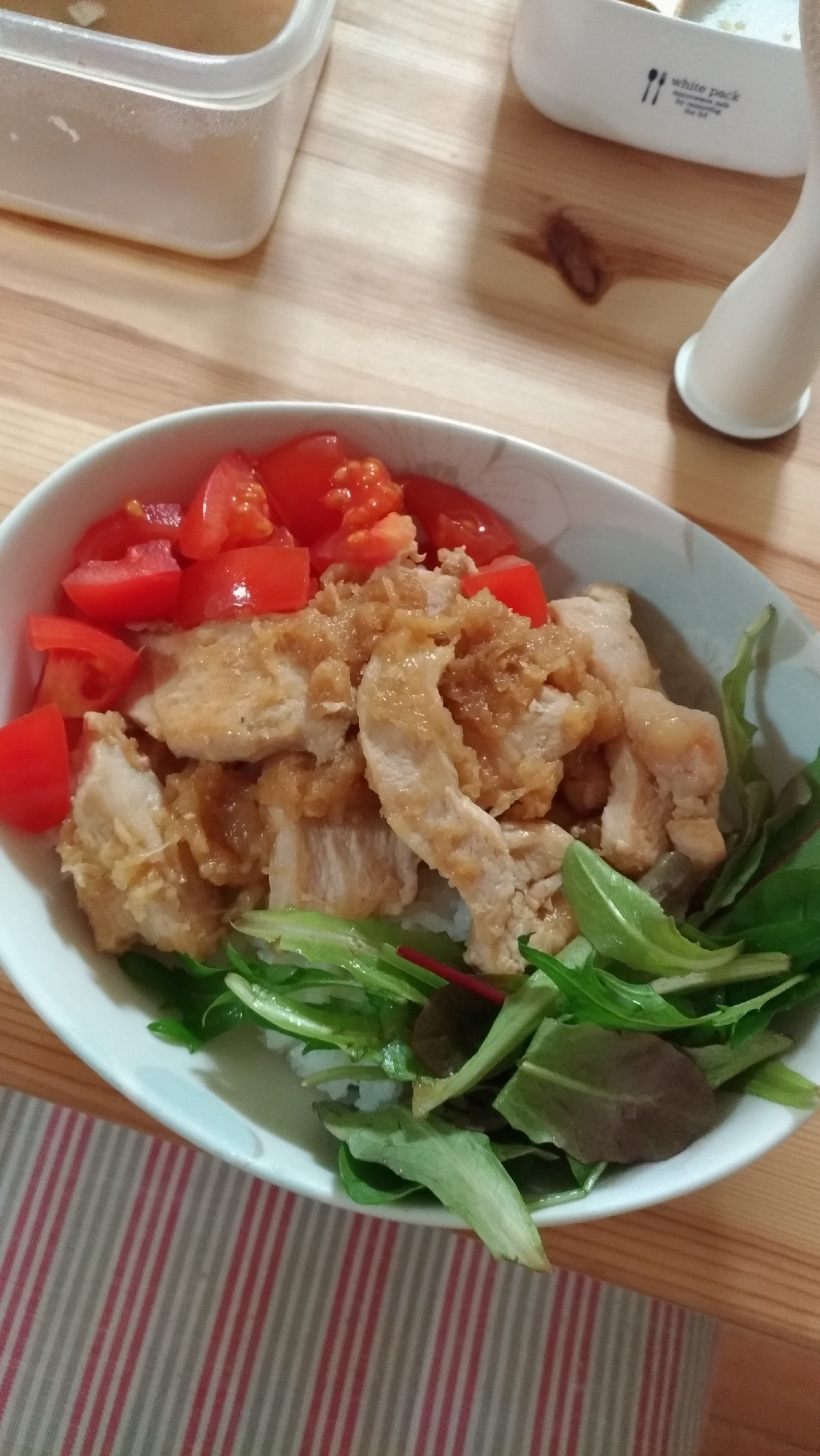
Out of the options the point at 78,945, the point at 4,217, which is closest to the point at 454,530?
the point at 78,945

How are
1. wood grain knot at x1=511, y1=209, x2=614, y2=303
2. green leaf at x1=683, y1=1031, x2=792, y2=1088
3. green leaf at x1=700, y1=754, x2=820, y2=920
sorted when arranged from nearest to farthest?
1. green leaf at x1=683, y1=1031, x2=792, y2=1088
2. green leaf at x1=700, y1=754, x2=820, y2=920
3. wood grain knot at x1=511, y1=209, x2=614, y2=303

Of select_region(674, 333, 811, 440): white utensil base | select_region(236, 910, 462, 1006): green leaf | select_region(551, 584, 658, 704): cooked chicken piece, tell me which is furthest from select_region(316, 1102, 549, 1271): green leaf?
select_region(674, 333, 811, 440): white utensil base

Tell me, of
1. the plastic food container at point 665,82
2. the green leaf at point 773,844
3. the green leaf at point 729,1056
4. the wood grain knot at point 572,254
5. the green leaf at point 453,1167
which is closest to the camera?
the green leaf at point 453,1167

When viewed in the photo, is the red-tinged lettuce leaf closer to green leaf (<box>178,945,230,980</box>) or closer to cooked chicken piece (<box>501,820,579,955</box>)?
cooked chicken piece (<box>501,820,579,955</box>)

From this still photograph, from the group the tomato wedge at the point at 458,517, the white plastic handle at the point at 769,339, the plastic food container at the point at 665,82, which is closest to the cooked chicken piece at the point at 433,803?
the tomato wedge at the point at 458,517

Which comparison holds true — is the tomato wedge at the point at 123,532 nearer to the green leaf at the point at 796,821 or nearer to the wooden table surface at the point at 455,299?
the wooden table surface at the point at 455,299

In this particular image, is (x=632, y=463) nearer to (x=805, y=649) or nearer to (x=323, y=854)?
(x=805, y=649)
